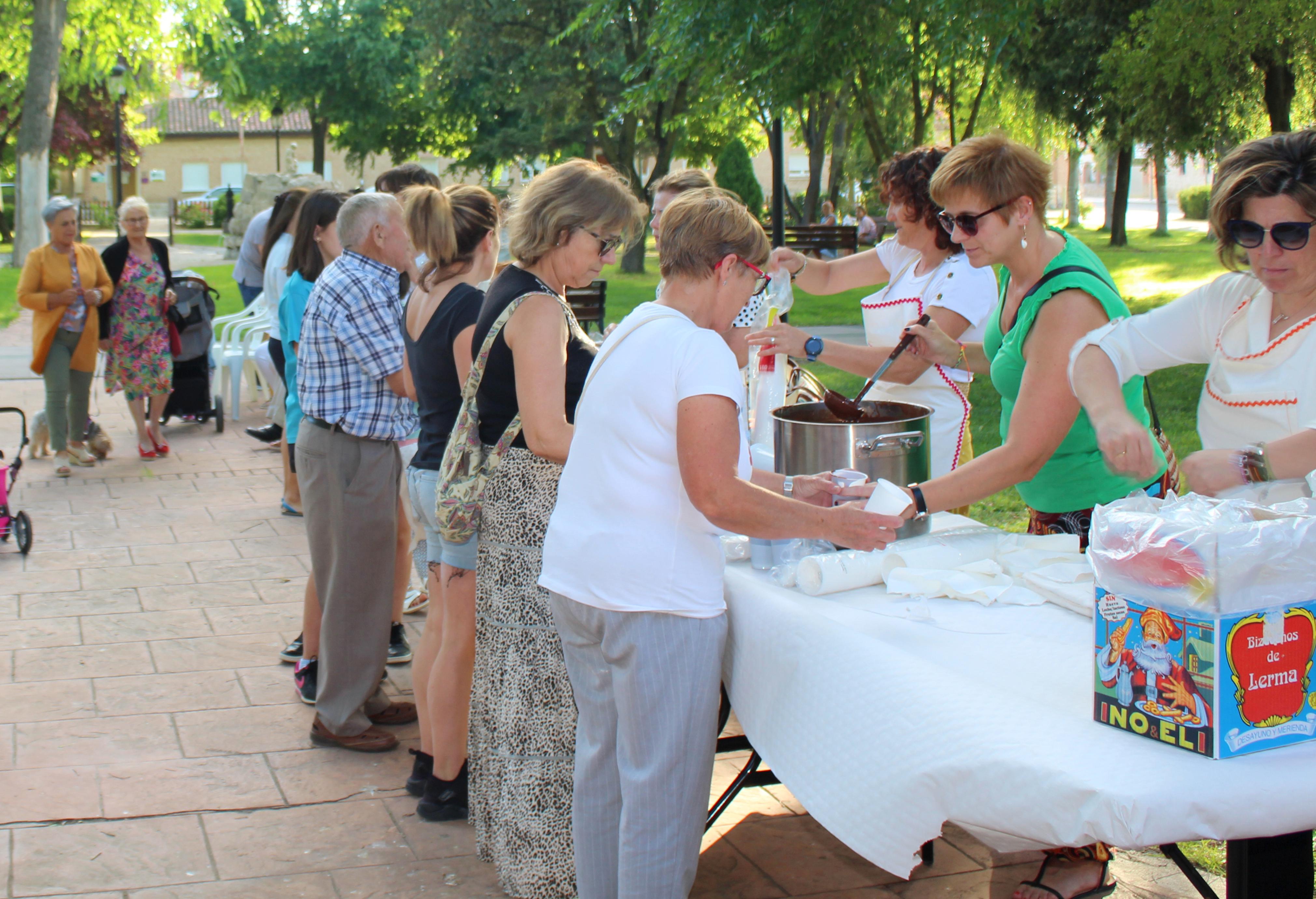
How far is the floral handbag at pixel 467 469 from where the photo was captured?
3.03m

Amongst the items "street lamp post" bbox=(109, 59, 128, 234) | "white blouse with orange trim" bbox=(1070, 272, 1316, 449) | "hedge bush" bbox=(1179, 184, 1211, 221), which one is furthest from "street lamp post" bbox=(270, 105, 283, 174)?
"hedge bush" bbox=(1179, 184, 1211, 221)

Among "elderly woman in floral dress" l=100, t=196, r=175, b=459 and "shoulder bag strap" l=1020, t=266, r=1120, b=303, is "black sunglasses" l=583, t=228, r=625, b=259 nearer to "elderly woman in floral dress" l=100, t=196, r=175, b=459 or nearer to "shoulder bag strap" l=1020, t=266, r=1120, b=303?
"shoulder bag strap" l=1020, t=266, r=1120, b=303

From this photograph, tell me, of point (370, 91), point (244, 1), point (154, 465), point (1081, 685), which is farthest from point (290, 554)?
point (244, 1)

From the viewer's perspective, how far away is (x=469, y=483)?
3.05 m

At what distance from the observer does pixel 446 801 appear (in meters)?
3.61

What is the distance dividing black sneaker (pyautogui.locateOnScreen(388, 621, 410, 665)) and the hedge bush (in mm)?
46839

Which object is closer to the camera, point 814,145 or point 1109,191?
point 814,145

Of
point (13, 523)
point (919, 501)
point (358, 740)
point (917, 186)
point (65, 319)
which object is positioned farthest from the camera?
point (65, 319)

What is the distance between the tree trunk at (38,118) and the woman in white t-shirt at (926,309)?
19.9 m

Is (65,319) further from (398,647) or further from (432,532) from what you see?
(432,532)

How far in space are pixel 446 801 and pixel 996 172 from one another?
7.83 ft

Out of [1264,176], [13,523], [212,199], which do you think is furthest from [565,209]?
[212,199]

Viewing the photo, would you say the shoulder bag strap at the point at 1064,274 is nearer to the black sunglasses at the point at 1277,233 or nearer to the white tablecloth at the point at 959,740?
the black sunglasses at the point at 1277,233

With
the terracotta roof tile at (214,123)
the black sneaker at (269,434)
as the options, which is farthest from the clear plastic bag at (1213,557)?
the terracotta roof tile at (214,123)
